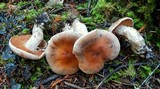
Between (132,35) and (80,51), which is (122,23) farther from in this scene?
(80,51)

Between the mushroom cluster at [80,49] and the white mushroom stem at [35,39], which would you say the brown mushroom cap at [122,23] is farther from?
the white mushroom stem at [35,39]

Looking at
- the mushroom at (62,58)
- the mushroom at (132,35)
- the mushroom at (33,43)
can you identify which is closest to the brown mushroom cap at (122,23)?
the mushroom at (132,35)

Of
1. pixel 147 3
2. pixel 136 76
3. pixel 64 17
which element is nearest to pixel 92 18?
pixel 64 17

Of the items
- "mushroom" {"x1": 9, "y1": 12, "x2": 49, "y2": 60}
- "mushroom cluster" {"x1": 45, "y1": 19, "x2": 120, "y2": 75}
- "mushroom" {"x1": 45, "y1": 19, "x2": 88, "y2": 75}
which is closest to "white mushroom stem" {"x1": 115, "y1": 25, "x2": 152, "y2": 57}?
"mushroom cluster" {"x1": 45, "y1": 19, "x2": 120, "y2": 75}

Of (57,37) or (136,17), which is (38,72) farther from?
(136,17)

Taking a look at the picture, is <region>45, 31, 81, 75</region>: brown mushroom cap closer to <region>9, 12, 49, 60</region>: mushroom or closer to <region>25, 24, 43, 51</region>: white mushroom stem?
<region>9, 12, 49, 60</region>: mushroom
